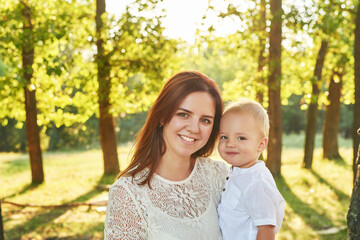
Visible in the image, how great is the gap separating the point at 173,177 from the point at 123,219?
563mm

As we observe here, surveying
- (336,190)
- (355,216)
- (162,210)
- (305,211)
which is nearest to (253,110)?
(162,210)

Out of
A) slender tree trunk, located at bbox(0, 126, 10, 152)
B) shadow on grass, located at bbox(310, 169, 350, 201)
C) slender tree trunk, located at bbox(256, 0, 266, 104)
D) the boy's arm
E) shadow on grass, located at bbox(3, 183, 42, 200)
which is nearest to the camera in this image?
the boy's arm

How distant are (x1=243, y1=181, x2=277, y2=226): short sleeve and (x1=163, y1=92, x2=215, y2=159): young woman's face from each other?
1.69 feet

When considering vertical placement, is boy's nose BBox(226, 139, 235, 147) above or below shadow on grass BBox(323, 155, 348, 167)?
above

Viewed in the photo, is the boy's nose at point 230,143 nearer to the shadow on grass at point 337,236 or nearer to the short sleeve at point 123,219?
the short sleeve at point 123,219

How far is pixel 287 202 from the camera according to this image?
30.8 feet

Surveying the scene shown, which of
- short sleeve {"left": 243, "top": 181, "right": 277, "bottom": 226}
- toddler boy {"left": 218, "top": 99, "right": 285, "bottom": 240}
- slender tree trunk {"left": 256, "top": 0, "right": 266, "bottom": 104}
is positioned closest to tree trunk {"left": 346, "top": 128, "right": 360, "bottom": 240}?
toddler boy {"left": 218, "top": 99, "right": 285, "bottom": 240}

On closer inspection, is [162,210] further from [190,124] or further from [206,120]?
[206,120]

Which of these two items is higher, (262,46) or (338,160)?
(262,46)

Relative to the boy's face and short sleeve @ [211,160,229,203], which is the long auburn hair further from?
short sleeve @ [211,160,229,203]

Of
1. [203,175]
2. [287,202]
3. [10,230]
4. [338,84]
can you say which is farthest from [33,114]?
[338,84]

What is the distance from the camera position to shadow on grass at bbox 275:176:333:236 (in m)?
7.81

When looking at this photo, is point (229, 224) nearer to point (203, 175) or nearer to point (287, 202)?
point (203, 175)

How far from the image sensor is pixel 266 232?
2607mm
